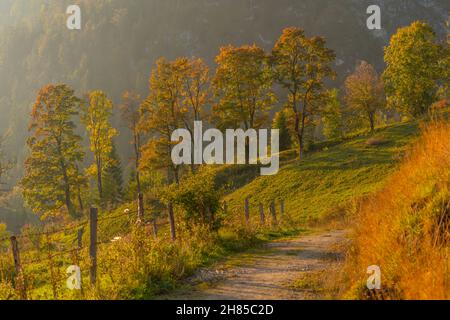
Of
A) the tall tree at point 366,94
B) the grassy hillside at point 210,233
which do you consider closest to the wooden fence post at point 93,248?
the grassy hillside at point 210,233

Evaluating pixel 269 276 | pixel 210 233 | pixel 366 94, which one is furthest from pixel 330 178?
pixel 269 276

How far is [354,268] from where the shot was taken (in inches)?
327

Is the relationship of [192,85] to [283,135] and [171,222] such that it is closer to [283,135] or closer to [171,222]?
A: [283,135]

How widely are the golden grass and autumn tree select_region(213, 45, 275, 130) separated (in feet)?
121

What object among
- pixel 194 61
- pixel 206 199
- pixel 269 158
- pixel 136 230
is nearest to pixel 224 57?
pixel 194 61

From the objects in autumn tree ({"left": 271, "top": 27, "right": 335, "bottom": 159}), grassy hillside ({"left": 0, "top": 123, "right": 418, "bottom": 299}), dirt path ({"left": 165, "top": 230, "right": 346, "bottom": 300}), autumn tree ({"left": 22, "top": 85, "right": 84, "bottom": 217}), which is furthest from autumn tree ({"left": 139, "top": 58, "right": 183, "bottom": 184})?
dirt path ({"left": 165, "top": 230, "right": 346, "bottom": 300})

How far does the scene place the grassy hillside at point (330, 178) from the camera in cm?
3070

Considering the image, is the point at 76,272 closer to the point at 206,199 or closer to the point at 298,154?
the point at 206,199

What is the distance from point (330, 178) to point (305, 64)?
14.1 metres

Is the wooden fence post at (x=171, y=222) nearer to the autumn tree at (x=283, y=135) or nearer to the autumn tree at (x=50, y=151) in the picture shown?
the autumn tree at (x=50, y=151)

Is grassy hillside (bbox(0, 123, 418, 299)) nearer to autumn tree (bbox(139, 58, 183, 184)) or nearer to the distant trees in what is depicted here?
the distant trees

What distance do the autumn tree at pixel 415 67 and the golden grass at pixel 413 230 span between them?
43863 millimetres

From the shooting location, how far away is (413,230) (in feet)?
24.7
